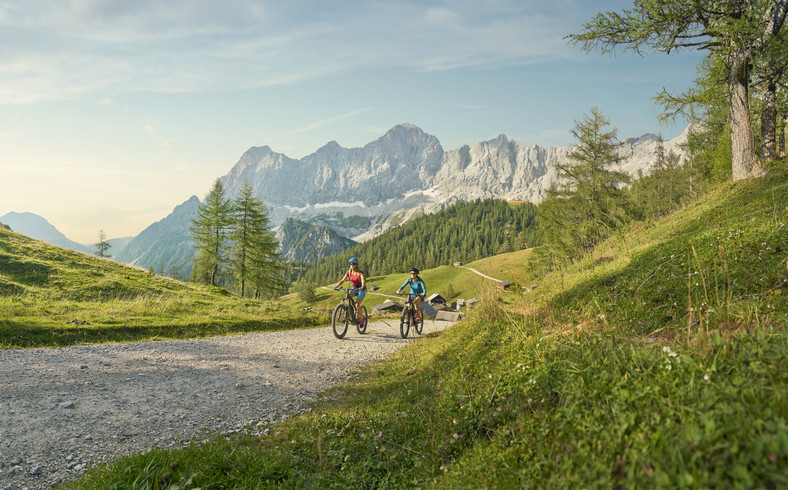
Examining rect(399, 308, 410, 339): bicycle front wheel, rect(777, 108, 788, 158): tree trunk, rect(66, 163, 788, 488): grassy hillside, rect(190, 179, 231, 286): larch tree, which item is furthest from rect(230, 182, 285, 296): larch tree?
rect(777, 108, 788, 158): tree trunk

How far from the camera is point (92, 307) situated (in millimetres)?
16328

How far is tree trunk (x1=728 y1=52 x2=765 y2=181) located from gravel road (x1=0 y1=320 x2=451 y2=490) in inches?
655

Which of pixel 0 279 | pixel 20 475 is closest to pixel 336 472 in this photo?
pixel 20 475

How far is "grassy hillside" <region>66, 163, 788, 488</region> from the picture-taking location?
7.84 feet

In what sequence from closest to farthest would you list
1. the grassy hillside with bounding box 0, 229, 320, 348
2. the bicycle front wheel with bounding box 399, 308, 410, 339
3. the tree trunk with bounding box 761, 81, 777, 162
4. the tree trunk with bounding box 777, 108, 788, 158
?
1. the grassy hillside with bounding box 0, 229, 320, 348
2. the bicycle front wheel with bounding box 399, 308, 410, 339
3. the tree trunk with bounding box 761, 81, 777, 162
4. the tree trunk with bounding box 777, 108, 788, 158

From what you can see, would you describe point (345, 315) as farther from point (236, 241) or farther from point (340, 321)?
point (236, 241)

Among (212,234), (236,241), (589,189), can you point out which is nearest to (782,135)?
(589,189)

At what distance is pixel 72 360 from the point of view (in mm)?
9445

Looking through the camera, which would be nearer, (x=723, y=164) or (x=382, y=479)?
(x=382, y=479)

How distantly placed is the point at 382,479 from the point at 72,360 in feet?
32.5

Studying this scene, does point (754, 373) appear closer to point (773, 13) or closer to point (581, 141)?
point (773, 13)

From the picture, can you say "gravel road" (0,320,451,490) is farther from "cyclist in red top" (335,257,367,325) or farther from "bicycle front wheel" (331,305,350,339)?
"cyclist in red top" (335,257,367,325)

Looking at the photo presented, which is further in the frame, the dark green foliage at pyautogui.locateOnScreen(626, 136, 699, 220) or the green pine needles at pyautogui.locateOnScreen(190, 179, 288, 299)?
the dark green foliage at pyautogui.locateOnScreen(626, 136, 699, 220)

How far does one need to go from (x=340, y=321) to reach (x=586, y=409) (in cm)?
1354
